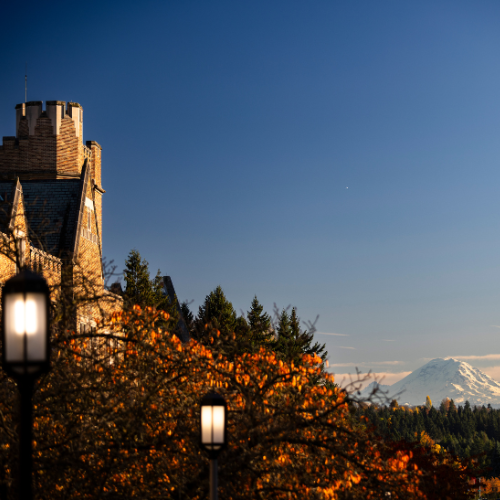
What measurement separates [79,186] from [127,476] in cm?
2350

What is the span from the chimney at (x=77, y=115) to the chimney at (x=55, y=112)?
516 mm

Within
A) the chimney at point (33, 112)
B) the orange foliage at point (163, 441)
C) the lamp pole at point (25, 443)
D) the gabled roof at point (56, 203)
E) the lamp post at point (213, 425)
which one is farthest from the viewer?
the chimney at point (33, 112)

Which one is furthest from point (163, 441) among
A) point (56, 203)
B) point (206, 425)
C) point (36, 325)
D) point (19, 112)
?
point (19, 112)

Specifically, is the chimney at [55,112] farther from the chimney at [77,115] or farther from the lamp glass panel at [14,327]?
the lamp glass panel at [14,327]

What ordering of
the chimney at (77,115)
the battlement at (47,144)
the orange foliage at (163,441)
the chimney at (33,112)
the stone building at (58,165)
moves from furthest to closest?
the chimney at (33,112) → the chimney at (77,115) → the battlement at (47,144) → the stone building at (58,165) → the orange foliage at (163,441)

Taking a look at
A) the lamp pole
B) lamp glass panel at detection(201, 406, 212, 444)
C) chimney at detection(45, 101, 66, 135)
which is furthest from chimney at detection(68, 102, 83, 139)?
the lamp pole

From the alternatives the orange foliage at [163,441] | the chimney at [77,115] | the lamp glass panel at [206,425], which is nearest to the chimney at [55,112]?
the chimney at [77,115]

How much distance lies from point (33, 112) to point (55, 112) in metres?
1.56

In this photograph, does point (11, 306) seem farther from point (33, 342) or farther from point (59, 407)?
point (59, 407)

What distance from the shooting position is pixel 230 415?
10398 millimetres

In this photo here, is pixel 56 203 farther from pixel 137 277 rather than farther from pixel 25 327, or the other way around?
pixel 25 327

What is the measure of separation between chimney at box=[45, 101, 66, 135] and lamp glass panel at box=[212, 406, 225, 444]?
102 feet

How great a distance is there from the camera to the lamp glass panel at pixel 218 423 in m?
8.16

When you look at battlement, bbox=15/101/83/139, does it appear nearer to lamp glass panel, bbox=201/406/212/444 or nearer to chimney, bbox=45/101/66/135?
chimney, bbox=45/101/66/135
